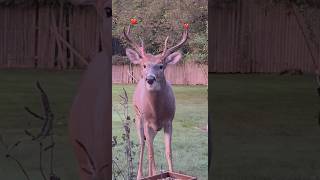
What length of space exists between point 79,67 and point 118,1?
0.60m

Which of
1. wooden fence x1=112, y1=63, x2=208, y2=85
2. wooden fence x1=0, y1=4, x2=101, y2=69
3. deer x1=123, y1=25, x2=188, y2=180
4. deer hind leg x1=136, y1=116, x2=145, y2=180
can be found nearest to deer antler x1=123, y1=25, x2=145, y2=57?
deer x1=123, y1=25, x2=188, y2=180

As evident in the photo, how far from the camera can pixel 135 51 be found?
3.85 m

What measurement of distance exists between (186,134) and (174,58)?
0.61 meters

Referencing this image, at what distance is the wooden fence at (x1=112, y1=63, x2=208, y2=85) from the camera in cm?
379

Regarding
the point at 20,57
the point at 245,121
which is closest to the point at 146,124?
the point at 245,121

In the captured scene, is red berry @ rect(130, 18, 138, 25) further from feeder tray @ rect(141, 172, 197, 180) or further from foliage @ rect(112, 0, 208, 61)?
feeder tray @ rect(141, 172, 197, 180)

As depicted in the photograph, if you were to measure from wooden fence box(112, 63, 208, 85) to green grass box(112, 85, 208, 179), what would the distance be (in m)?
0.05

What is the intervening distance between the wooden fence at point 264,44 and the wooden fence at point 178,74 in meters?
0.17

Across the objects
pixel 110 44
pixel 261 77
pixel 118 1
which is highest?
pixel 118 1

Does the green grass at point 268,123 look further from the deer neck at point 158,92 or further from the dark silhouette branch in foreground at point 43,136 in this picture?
the dark silhouette branch in foreground at point 43,136

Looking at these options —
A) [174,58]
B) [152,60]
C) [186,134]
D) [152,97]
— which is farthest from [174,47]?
[186,134]

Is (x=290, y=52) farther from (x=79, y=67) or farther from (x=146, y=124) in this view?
(x=79, y=67)

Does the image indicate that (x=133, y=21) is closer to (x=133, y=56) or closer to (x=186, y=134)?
(x=133, y=56)

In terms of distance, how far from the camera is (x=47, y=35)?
3.76 meters
